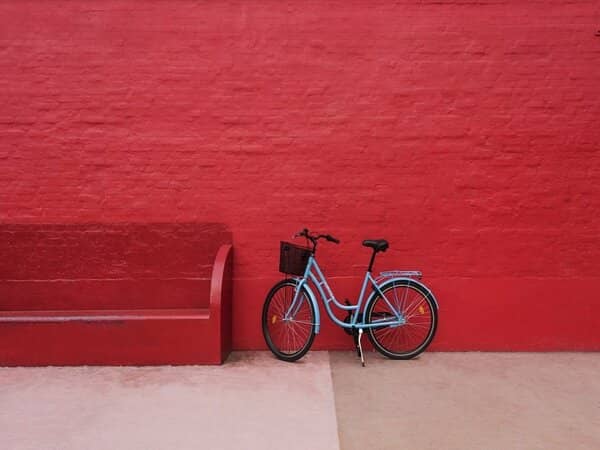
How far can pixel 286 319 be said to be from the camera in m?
5.56

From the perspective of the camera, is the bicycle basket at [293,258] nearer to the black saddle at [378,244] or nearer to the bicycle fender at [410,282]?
the black saddle at [378,244]

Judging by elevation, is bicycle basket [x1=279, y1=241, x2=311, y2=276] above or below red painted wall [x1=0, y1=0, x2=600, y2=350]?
below

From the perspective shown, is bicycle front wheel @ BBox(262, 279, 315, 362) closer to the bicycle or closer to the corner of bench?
the bicycle

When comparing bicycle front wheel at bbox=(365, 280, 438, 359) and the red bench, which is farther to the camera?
the red bench

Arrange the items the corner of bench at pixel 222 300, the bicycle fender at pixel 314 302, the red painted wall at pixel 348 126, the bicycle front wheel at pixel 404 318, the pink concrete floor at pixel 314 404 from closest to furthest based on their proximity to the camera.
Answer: the pink concrete floor at pixel 314 404 → the corner of bench at pixel 222 300 → the bicycle fender at pixel 314 302 → the bicycle front wheel at pixel 404 318 → the red painted wall at pixel 348 126

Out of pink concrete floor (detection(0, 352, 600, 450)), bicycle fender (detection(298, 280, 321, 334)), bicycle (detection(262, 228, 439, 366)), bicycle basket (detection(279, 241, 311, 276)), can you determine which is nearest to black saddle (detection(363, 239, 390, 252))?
bicycle (detection(262, 228, 439, 366))

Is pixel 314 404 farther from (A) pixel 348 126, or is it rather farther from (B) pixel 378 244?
(A) pixel 348 126

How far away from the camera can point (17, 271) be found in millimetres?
5855

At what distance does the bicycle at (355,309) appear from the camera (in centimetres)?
546

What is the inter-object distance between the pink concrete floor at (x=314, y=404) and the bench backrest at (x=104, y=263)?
0.83m

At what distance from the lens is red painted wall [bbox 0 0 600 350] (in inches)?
229

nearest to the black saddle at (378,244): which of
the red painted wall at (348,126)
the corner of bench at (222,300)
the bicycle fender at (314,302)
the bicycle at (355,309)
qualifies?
the bicycle at (355,309)

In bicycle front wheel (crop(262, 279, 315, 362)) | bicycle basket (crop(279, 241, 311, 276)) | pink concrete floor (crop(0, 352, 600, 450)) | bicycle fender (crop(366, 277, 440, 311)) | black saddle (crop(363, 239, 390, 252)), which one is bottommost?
pink concrete floor (crop(0, 352, 600, 450))

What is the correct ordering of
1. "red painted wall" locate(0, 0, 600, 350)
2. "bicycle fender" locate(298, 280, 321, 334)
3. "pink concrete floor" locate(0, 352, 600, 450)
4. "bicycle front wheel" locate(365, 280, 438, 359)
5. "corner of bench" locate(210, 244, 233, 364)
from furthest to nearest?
"red painted wall" locate(0, 0, 600, 350), "bicycle front wheel" locate(365, 280, 438, 359), "bicycle fender" locate(298, 280, 321, 334), "corner of bench" locate(210, 244, 233, 364), "pink concrete floor" locate(0, 352, 600, 450)
